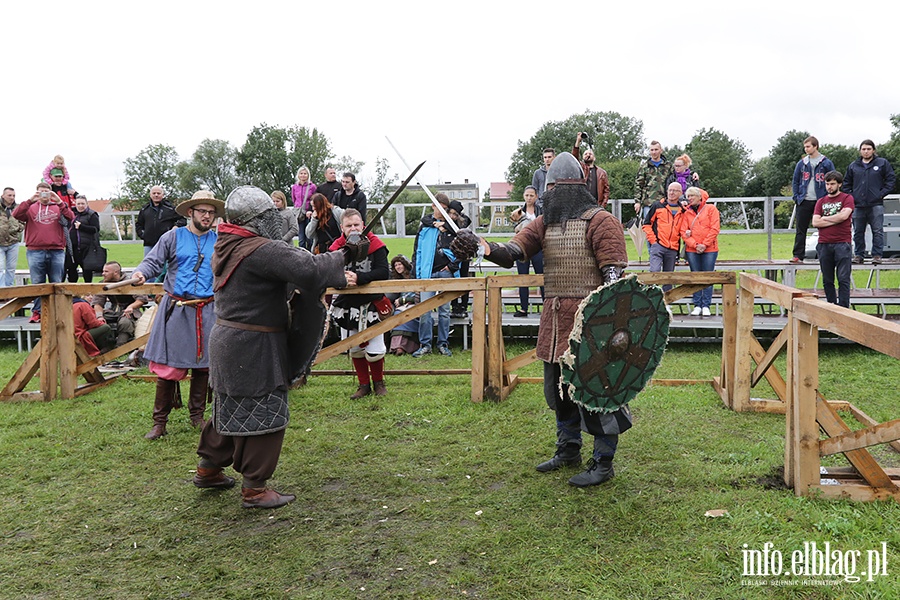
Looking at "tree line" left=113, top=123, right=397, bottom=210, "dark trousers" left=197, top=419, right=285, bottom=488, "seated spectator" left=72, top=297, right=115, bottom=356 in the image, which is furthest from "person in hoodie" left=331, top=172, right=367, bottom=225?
"tree line" left=113, top=123, right=397, bottom=210

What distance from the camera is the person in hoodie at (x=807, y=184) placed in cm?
935

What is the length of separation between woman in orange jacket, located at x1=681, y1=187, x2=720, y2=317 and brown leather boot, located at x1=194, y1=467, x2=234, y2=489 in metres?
6.28

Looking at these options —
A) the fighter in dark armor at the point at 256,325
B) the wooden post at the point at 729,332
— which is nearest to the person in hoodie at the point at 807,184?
the wooden post at the point at 729,332

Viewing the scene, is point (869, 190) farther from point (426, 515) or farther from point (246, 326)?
point (246, 326)

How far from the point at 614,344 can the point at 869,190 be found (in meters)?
7.26

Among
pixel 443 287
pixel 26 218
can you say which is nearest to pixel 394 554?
pixel 443 287

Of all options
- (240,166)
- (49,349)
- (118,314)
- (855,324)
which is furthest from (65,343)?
(240,166)

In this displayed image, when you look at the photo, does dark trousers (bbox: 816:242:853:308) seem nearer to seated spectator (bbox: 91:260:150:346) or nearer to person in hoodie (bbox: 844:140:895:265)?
person in hoodie (bbox: 844:140:895:265)

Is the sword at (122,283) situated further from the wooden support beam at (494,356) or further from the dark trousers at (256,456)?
the wooden support beam at (494,356)

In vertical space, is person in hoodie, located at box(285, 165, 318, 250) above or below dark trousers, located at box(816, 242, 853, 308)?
above

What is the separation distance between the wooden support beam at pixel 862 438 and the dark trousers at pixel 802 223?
21.7 feet

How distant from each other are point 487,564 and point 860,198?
27.7ft

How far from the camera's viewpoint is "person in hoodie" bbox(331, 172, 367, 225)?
9562 millimetres

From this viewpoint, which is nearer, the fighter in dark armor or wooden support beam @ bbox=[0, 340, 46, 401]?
the fighter in dark armor
